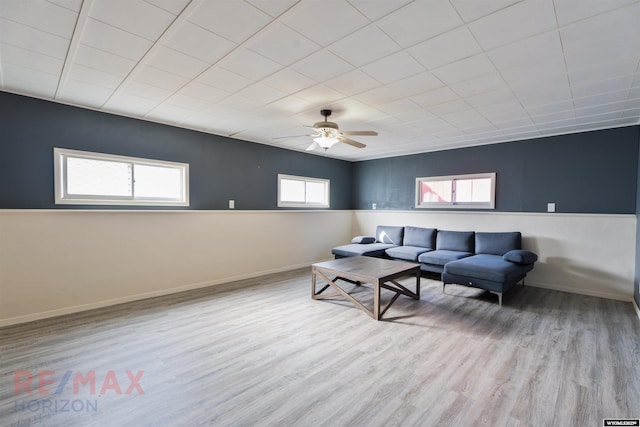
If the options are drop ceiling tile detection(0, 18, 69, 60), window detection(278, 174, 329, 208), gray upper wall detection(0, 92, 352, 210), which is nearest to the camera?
drop ceiling tile detection(0, 18, 69, 60)

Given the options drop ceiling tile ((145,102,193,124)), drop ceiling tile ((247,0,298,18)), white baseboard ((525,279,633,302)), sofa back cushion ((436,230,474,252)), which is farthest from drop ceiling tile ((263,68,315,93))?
white baseboard ((525,279,633,302))

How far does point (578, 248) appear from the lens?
4.17 meters

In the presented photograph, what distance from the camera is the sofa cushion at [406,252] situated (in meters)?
4.83

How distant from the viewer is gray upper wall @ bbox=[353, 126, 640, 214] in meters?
3.88

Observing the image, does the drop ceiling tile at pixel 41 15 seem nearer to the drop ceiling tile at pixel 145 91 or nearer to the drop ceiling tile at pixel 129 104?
the drop ceiling tile at pixel 145 91

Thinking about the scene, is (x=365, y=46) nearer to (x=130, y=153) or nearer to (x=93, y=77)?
(x=93, y=77)

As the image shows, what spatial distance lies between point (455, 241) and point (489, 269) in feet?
4.68

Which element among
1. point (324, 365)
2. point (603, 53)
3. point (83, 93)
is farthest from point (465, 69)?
point (83, 93)

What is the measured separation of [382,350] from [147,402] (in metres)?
1.75

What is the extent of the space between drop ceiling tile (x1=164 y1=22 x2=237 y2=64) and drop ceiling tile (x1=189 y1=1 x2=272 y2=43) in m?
0.07

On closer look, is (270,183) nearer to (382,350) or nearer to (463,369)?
(382,350)

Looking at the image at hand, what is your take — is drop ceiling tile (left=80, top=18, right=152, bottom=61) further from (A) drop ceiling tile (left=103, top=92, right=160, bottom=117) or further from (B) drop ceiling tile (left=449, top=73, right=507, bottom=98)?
(B) drop ceiling tile (left=449, top=73, right=507, bottom=98)

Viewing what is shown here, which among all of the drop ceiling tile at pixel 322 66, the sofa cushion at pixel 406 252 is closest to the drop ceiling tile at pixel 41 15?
the drop ceiling tile at pixel 322 66

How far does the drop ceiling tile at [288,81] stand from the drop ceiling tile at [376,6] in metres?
0.88
